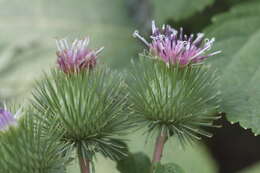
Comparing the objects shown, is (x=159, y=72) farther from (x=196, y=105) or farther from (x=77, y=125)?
(x=77, y=125)

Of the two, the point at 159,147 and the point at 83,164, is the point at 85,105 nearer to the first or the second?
the point at 83,164

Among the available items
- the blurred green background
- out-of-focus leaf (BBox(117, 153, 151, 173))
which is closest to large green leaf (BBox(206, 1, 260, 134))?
out-of-focus leaf (BBox(117, 153, 151, 173))

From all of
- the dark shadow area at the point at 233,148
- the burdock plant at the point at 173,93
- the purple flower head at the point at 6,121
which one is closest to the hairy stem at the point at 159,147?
the burdock plant at the point at 173,93

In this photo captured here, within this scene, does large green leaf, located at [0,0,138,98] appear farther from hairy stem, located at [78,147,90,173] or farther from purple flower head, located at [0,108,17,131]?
purple flower head, located at [0,108,17,131]

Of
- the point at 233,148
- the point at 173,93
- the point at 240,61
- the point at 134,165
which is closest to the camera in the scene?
the point at 173,93

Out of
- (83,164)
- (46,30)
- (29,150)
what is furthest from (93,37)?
(29,150)

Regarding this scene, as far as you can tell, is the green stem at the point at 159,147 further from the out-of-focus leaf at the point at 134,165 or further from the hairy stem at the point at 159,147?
the out-of-focus leaf at the point at 134,165
